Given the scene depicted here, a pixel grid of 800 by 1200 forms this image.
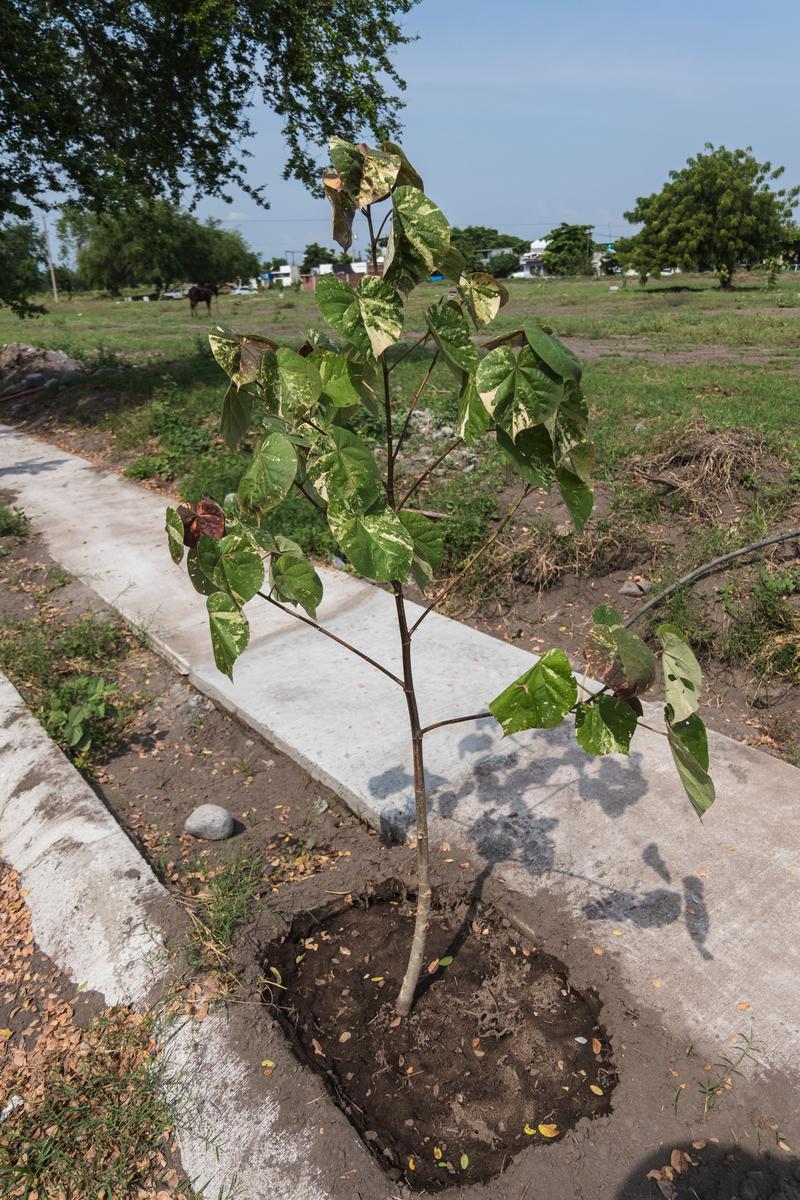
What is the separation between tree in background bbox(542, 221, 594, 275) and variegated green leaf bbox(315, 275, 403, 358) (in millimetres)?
60691

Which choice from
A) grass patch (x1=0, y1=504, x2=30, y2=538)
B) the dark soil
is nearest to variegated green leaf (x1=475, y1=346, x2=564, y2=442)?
the dark soil

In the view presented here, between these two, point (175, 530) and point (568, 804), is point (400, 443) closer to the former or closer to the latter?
point (175, 530)

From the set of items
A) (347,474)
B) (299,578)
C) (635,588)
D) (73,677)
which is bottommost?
(73,677)

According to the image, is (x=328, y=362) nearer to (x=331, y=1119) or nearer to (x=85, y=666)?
(x=331, y=1119)

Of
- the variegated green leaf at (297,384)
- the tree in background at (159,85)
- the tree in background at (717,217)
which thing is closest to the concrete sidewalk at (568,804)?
the variegated green leaf at (297,384)

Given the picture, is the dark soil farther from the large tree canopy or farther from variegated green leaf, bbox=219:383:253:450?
the large tree canopy

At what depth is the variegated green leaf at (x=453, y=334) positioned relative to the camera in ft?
4.80

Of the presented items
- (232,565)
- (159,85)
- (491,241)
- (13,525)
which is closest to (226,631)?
(232,565)

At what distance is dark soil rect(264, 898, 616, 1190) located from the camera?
6.02 feet

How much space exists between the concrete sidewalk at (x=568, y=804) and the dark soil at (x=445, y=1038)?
23cm

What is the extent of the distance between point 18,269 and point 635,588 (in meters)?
11.2

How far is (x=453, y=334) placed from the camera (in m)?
1.46

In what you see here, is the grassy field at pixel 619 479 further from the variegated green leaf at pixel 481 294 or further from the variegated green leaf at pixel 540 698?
the variegated green leaf at pixel 540 698

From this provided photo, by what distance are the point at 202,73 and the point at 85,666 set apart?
870 cm
